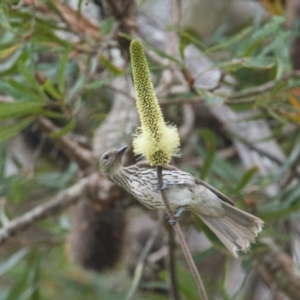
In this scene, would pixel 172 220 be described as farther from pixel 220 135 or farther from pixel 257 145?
pixel 220 135

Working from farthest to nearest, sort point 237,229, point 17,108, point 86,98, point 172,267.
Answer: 1. point 86,98
2. point 172,267
3. point 17,108
4. point 237,229

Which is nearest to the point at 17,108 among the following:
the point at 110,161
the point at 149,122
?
the point at 110,161

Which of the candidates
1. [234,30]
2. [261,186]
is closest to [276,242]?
[261,186]

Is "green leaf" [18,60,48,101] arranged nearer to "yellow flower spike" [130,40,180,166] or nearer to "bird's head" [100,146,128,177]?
"bird's head" [100,146,128,177]

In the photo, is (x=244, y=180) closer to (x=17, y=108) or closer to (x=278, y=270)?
(x=278, y=270)

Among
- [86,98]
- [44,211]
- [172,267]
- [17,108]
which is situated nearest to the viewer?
[17,108]

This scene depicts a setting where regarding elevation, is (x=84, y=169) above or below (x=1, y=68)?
below

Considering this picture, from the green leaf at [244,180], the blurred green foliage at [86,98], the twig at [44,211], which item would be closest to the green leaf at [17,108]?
the blurred green foliage at [86,98]
